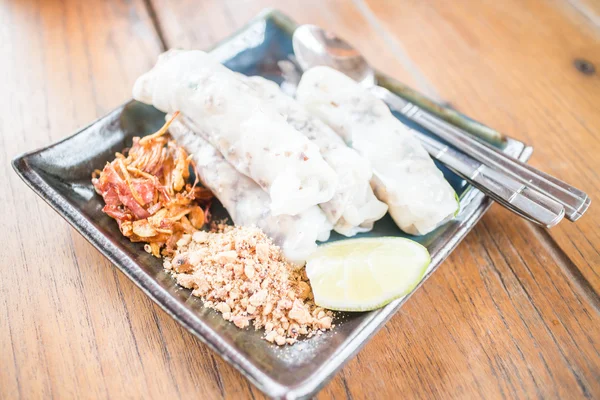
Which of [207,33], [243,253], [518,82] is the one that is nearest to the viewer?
[243,253]

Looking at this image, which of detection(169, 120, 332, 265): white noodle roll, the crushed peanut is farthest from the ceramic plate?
detection(169, 120, 332, 265): white noodle roll

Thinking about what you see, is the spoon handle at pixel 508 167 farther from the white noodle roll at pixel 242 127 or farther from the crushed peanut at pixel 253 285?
the crushed peanut at pixel 253 285

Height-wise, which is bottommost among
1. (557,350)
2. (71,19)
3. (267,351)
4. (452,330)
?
(71,19)

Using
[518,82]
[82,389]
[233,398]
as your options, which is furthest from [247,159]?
[518,82]

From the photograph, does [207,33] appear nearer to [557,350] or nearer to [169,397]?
[169,397]

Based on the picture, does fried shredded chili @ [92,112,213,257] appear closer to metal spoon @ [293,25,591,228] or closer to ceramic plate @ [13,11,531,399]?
ceramic plate @ [13,11,531,399]

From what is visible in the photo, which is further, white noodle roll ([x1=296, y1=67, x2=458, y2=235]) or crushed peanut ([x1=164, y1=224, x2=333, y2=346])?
white noodle roll ([x1=296, y1=67, x2=458, y2=235])
